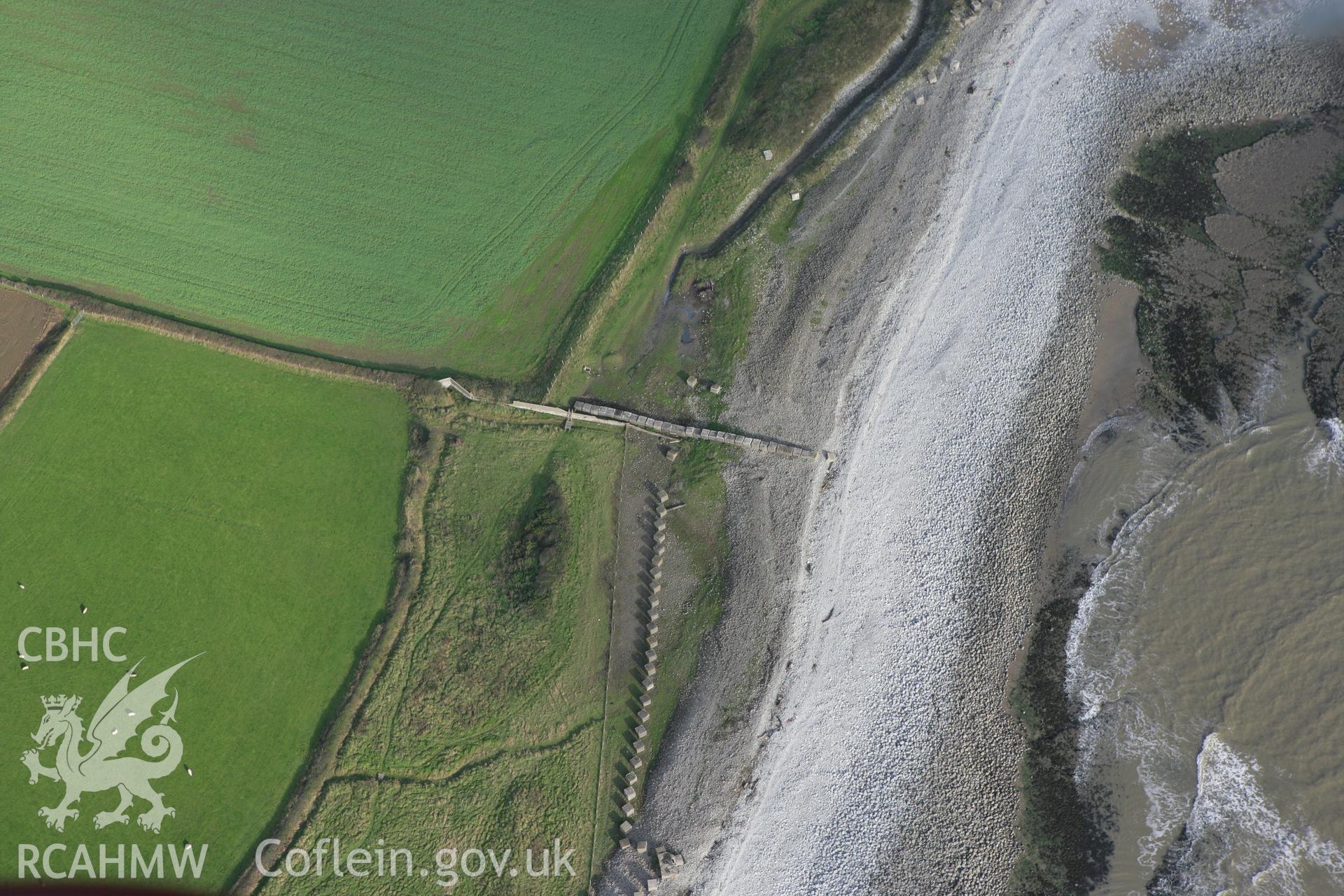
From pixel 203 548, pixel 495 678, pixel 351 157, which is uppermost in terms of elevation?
pixel 351 157

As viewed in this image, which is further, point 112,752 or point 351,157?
point 351,157

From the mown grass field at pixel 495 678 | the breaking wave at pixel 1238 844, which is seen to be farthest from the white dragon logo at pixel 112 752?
the breaking wave at pixel 1238 844

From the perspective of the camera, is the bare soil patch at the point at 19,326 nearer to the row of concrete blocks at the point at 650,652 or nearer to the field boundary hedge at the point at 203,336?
the field boundary hedge at the point at 203,336

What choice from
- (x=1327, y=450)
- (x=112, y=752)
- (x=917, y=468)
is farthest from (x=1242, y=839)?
(x=112, y=752)

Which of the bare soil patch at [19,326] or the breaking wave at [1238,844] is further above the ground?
the bare soil patch at [19,326]

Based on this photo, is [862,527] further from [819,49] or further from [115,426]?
[115,426]

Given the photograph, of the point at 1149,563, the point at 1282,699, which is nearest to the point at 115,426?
the point at 1149,563

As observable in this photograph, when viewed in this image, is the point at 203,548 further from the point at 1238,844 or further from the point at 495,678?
the point at 1238,844

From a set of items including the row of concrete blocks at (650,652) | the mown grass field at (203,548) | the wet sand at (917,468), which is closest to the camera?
the mown grass field at (203,548)
